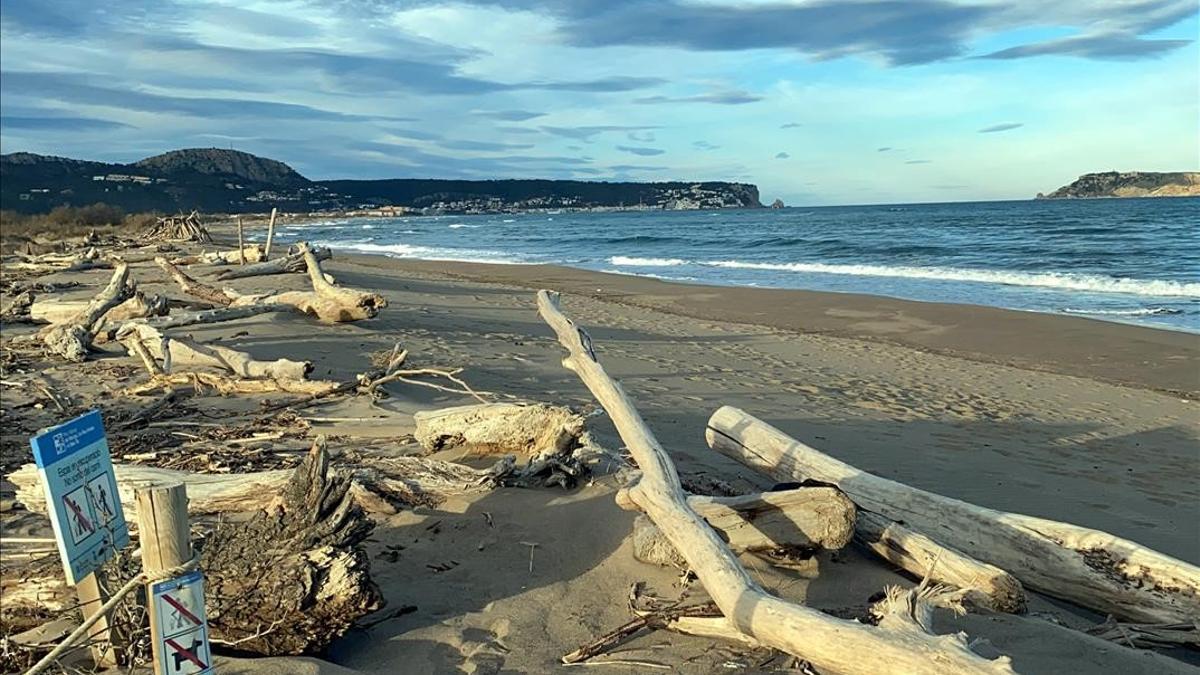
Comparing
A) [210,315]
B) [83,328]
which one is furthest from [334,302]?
[83,328]

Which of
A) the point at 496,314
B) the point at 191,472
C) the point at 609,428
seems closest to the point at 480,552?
the point at 191,472

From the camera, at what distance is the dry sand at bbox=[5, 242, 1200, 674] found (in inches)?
136

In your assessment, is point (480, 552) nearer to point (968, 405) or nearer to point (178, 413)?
point (178, 413)

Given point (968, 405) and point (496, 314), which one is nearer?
point (968, 405)

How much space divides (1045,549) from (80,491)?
4.07 m

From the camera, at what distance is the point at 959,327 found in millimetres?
13898

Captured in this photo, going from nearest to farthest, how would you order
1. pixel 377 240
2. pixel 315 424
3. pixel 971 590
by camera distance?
pixel 971 590 < pixel 315 424 < pixel 377 240

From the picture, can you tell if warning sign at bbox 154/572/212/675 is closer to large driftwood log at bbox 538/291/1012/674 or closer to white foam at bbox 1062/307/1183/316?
large driftwood log at bbox 538/291/1012/674

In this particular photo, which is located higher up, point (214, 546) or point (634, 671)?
point (214, 546)

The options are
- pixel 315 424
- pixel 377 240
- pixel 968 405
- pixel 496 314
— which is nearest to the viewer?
pixel 315 424

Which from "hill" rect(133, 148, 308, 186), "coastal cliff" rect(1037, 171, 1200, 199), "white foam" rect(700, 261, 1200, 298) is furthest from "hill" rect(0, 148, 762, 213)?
"coastal cliff" rect(1037, 171, 1200, 199)

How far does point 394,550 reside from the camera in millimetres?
4105

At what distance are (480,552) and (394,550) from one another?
409 millimetres

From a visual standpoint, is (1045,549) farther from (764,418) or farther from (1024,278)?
(1024,278)
